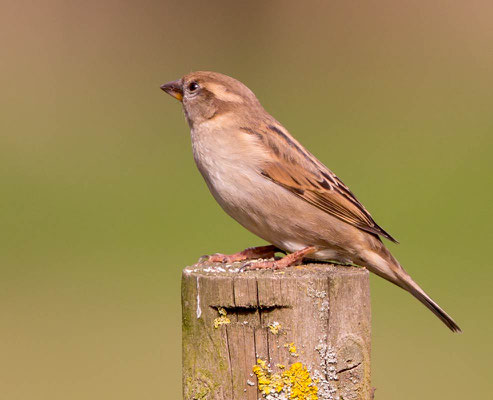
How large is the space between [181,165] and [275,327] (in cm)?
806

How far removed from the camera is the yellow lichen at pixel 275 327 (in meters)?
3.30

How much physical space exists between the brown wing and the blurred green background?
2.33 m

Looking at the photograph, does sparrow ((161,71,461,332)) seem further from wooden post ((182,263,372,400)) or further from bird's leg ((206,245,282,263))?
wooden post ((182,263,372,400))

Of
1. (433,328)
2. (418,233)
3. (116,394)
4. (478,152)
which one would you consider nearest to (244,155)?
(116,394)

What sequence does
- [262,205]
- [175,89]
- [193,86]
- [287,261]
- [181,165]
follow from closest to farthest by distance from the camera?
[287,261] < [262,205] < [193,86] < [175,89] < [181,165]

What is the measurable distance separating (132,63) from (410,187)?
5682mm

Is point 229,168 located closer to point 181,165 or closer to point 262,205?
point 262,205

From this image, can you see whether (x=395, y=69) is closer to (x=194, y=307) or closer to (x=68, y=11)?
(x=68, y=11)

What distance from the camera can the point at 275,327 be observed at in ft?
10.8

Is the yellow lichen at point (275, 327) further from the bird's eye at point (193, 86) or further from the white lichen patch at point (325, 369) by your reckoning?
the bird's eye at point (193, 86)

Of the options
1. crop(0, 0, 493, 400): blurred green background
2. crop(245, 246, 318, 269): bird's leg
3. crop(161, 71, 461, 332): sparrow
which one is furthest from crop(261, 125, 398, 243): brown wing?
crop(0, 0, 493, 400): blurred green background

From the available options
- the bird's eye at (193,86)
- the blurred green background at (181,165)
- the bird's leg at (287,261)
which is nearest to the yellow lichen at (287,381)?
the bird's leg at (287,261)

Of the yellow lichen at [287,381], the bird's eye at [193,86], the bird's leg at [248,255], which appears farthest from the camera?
the bird's eye at [193,86]

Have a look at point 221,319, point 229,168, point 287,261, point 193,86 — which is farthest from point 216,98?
point 221,319
